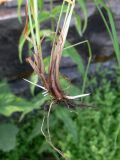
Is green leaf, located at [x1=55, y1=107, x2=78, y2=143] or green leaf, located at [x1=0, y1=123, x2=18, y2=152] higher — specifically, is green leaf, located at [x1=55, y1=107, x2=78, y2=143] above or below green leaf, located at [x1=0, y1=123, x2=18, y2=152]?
above

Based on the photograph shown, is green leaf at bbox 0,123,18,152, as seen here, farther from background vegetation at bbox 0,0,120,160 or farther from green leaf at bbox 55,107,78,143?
green leaf at bbox 55,107,78,143

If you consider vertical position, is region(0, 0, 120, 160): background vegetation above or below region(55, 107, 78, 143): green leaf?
below

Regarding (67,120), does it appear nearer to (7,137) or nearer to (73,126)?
(73,126)

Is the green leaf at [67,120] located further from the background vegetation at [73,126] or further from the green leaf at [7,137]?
the green leaf at [7,137]

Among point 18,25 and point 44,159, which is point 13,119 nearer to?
point 44,159

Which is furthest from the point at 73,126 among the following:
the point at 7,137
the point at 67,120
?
the point at 7,137

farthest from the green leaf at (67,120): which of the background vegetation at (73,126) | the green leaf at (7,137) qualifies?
the green leaf at (7,137)

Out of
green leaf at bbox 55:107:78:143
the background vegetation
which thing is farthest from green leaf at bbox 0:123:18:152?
green leaf at bbox 55:107:78:143

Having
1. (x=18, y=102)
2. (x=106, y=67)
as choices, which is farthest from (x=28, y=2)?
(x=106, y=67)
